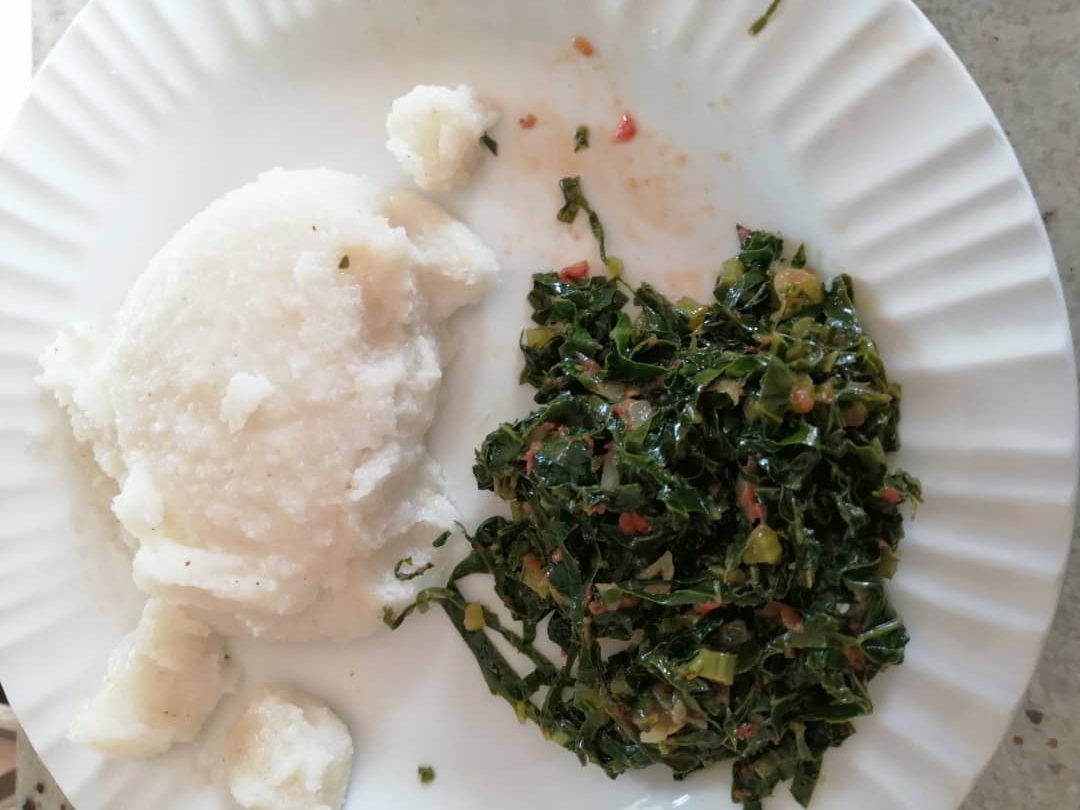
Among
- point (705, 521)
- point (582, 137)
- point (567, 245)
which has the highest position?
point (582, 137)

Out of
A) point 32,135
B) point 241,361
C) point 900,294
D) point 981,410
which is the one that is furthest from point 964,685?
point 32,135

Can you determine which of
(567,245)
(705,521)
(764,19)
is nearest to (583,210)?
(567,245)

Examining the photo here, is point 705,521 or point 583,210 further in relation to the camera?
point 583,210

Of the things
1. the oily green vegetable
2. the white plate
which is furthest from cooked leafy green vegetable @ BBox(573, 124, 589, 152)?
the oily green vegetable

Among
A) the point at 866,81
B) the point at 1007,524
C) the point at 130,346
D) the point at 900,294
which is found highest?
the point at 866,81

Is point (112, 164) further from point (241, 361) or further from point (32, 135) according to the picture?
point (241, 361)

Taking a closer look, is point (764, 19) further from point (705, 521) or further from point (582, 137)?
point (705, 521)

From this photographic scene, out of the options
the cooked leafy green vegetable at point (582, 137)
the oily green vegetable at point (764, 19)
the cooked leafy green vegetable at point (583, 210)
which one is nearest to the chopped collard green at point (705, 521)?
the cooked leafy green vegetable at point (583, 210)

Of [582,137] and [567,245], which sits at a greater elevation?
[582,137]
